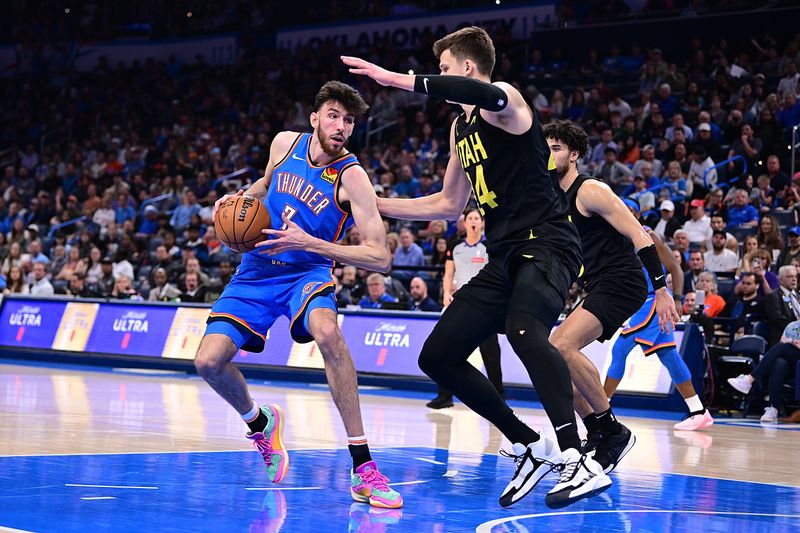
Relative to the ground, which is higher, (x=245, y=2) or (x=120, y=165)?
(x=245, y=2)

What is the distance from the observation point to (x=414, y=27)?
28.0m

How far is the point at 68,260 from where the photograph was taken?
882 inches

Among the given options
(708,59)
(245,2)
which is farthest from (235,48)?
(708,59)

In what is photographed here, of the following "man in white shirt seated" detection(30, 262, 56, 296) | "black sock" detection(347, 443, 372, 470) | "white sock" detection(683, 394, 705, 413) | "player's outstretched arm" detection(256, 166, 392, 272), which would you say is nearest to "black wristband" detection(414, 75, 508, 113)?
"player's outstretched arm" detection(256, 166, 392, 272)

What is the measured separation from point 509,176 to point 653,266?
1.78m

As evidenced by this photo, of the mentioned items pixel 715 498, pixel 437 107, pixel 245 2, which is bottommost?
pixel 715 498

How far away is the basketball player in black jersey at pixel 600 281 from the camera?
7.05 metres

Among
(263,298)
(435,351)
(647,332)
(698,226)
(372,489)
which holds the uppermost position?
(698,226)

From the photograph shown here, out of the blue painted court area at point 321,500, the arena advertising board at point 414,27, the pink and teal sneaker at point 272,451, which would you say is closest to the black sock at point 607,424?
the blue painted court area at point 321,500

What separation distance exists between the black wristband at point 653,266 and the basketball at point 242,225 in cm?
249

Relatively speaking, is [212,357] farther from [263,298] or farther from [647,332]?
[647,332]

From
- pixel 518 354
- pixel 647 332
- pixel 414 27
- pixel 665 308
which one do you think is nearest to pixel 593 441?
pixel 665 308

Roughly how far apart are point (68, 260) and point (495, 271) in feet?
58.7

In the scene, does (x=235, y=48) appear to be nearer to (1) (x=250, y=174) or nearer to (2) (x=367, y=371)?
(1) (x=250, y=174)
